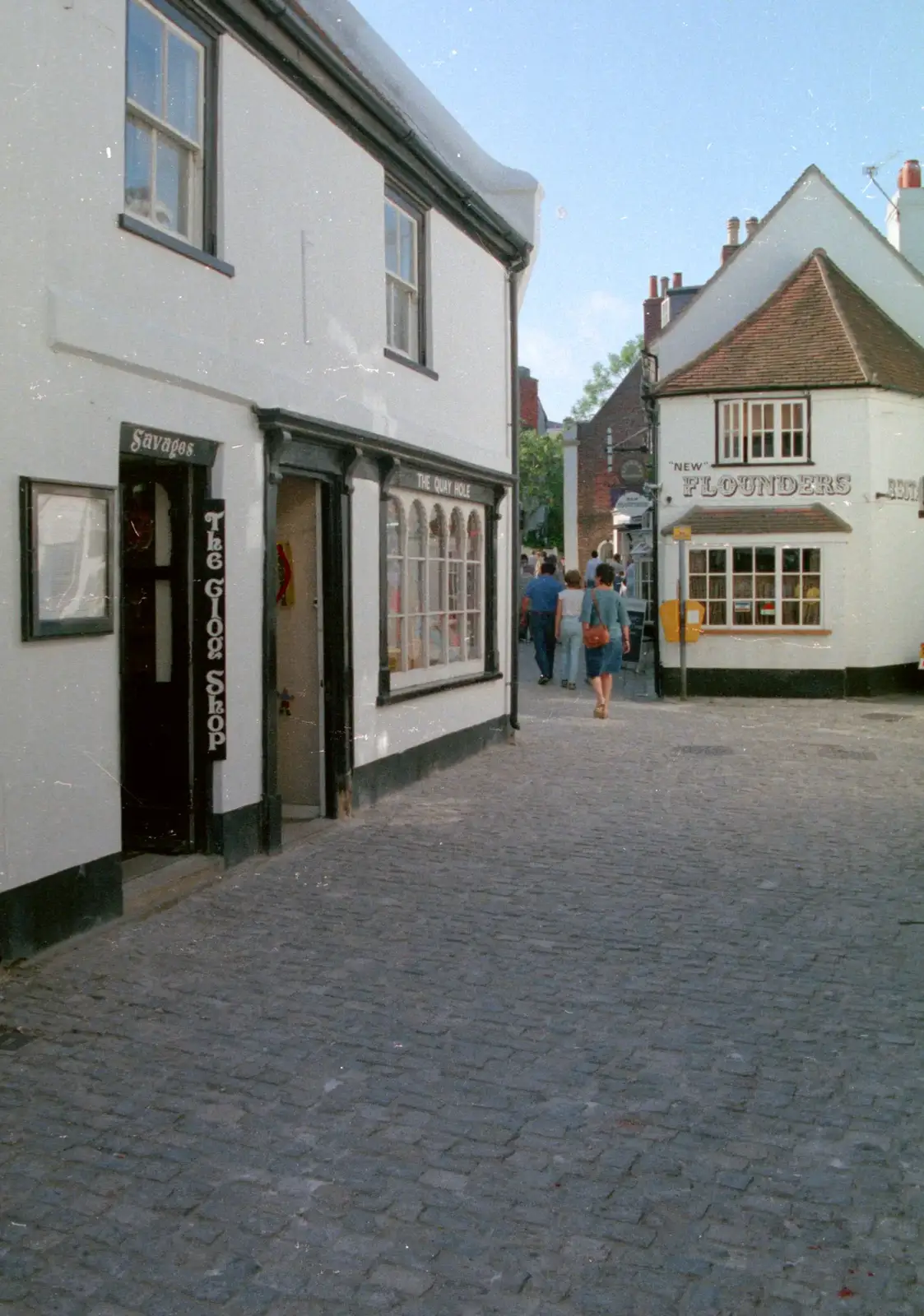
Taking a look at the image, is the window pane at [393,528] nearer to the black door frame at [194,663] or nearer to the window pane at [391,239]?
the window pane at [391,239]

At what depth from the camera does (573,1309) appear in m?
3.23

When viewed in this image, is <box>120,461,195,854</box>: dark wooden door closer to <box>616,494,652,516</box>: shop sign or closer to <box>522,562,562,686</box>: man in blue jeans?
<box>522,562,562,686</box>: man in blue jeans

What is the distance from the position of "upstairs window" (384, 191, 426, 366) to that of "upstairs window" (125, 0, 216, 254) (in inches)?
125

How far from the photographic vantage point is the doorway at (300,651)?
31.6ft

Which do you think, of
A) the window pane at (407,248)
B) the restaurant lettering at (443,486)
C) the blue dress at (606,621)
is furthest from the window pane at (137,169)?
the blue dress at (606,621)

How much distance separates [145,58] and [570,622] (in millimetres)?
13236

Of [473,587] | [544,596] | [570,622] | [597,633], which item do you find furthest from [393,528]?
[544,596]

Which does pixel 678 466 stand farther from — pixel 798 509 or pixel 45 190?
pixel 45 190

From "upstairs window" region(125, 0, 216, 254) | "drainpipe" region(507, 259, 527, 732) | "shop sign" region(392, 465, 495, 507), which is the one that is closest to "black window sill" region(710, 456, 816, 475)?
"drainpipe" region(507, 259, 527, 732)

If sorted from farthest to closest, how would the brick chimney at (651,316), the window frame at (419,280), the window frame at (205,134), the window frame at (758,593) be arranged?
the brick chimney at (651,316) → the window frame at (758,593) → the window frame at (419,280) → the window frame at (205,134)

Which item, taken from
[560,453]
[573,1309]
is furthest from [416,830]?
[560,453]

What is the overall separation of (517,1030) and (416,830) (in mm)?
4155

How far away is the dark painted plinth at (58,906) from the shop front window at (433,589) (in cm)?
449

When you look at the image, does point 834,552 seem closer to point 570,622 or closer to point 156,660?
point 570,622
